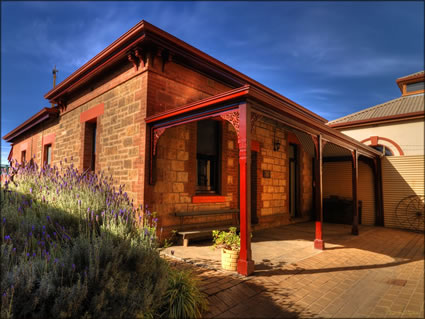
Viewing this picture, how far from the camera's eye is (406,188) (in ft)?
5.86

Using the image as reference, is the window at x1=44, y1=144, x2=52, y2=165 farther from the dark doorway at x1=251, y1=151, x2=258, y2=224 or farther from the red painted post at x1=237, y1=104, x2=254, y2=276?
the red painted post at x1=237, y1=104, x2=254, y2=276

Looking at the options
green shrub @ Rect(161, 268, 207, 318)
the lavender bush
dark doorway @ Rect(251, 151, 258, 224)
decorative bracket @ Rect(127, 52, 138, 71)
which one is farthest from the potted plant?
decorative bracket @ Rect(127, 52, 138, 71)

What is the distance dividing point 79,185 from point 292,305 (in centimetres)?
429

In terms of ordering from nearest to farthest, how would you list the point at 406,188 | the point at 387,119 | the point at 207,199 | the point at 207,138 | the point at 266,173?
1. the point at 387,119
2. the point at 406,188
3. the point at 207,199
4. the point at 207,138
5. the point at 266,173

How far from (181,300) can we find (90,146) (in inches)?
268

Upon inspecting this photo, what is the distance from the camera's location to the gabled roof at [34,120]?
10.2 m

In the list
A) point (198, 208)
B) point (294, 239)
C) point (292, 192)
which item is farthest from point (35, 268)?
point (292, 192)

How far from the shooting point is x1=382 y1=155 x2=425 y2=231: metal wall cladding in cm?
116

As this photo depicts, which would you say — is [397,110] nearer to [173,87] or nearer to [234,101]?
[234,101]

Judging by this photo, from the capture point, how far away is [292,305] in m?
3.14

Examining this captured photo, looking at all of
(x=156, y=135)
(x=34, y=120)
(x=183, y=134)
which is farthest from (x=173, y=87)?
(x=34, y=120)

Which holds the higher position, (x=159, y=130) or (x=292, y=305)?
(x=159, y=130)

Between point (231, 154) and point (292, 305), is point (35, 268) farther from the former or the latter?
point (231, 154)

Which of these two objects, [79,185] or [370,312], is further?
[79,185]
